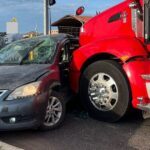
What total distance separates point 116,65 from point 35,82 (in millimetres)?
1574

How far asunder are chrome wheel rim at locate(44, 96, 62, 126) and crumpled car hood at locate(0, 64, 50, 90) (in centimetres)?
49

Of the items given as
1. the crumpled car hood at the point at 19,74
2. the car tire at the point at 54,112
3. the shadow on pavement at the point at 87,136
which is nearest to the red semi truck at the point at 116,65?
the shadow on pavement at the point at 87,136

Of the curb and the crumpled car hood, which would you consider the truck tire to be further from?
the curb

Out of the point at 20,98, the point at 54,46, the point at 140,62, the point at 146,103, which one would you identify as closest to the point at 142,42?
the point at 140,62

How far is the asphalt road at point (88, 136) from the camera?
6.43m

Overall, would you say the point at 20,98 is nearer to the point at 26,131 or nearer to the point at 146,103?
the point at 26,131

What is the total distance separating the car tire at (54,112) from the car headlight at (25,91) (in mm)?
415

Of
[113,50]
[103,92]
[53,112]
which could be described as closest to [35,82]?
[53,112]

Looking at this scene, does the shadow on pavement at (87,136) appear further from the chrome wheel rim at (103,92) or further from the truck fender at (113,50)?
the truck fender at (113,50)

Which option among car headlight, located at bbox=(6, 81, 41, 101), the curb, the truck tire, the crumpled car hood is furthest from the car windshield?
the curb

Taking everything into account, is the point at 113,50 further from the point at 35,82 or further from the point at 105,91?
the point at 35,82

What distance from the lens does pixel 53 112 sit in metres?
7.36

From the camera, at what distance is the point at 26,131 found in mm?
7223

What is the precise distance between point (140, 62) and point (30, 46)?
7.63 ft
